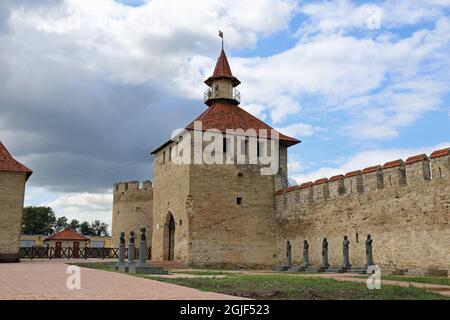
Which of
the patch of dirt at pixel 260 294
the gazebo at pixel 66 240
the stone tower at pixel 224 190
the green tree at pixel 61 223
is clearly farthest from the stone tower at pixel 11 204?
the green tree at pixel 61 223

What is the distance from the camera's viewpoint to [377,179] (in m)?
18.5

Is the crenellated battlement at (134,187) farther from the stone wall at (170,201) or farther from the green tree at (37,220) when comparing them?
the green tree at (37,220)

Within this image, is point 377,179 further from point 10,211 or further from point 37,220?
point 37,220

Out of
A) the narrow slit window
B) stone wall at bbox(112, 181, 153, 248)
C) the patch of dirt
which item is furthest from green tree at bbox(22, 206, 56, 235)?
the patch of dirt

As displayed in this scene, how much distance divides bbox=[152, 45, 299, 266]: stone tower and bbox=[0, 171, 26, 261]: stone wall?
8.10 meters

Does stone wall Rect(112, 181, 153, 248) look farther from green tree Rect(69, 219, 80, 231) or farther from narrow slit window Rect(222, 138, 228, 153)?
green tree Rect(69, 219, 80, 231)

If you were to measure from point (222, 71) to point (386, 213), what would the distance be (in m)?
16.2

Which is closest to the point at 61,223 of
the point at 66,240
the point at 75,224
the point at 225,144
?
the point at 75,224

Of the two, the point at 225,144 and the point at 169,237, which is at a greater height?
the point at 225,144

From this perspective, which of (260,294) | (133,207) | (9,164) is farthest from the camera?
(133,207)

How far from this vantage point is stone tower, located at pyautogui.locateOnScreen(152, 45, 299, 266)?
24422 millimetres

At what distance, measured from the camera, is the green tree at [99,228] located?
366ft
